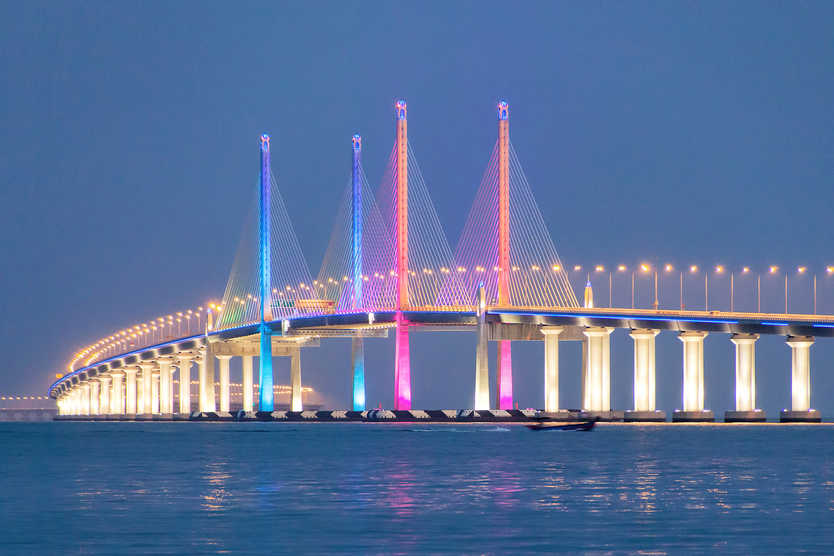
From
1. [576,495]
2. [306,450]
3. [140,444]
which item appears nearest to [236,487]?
[576,495]

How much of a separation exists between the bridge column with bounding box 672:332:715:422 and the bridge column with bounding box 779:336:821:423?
601 centimetres

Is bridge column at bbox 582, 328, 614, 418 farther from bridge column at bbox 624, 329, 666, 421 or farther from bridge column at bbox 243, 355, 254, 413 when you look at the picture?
bridge column at bbox 243, 355, 254, 413

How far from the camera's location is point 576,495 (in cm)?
4128

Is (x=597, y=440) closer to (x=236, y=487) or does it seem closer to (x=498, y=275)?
(x=498, y=275)

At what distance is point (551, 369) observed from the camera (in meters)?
117

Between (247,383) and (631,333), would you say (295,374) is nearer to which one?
(247,383)

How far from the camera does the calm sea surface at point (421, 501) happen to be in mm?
30156

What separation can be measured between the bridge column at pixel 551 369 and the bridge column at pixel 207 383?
146 feet

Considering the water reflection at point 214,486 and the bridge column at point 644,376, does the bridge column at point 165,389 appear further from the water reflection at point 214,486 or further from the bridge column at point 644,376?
the water reflection at point 214,486

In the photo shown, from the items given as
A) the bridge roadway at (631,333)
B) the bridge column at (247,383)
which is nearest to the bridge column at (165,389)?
the bridge column at (247,383)

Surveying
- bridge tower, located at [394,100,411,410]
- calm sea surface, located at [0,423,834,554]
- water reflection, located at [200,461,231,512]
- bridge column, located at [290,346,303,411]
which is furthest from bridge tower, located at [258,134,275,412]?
water reflection, located at [200,461,231,512]

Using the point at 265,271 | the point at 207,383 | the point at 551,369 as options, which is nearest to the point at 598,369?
the point at 551,369

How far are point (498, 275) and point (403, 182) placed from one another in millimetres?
9395

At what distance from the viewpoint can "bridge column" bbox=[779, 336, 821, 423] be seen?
367ft
